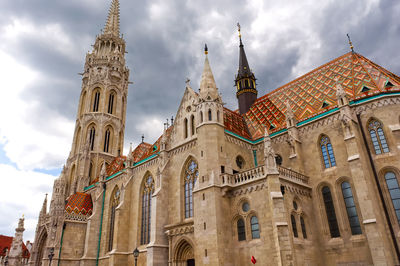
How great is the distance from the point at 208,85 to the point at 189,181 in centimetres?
816

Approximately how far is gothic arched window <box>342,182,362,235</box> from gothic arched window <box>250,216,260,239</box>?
6052 millimetres

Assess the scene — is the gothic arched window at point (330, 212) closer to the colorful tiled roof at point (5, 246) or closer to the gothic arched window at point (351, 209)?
the gothic arched window at point (351, 209)

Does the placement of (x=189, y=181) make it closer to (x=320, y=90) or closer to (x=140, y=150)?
(x=320, y=90)

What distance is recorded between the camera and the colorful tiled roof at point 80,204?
3477 cm

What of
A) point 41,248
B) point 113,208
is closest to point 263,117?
point 113,208

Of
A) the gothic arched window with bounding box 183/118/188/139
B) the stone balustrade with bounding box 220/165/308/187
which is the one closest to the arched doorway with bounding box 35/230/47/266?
the gothic arched window with bounding box 183/118/188/139

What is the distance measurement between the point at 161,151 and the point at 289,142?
11.1m

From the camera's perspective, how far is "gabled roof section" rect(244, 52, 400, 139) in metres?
22.9

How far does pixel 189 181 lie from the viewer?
25.2 m

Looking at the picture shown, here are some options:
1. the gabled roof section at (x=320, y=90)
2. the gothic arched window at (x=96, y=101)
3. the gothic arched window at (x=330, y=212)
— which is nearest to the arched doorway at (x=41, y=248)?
the gothic arched window at (x=96, y=101)

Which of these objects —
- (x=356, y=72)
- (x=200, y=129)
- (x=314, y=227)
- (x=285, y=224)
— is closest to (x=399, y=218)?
(x=314, y=227)

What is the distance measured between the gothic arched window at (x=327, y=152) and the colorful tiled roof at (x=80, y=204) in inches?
1055

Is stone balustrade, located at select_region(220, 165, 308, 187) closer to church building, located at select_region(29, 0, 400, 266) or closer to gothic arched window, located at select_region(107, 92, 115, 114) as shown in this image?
church building, located at select_region(29, 0, 400, 266)

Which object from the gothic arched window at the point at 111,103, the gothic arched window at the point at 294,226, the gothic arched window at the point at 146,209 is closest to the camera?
the gothic arched window at the point at 294,226
